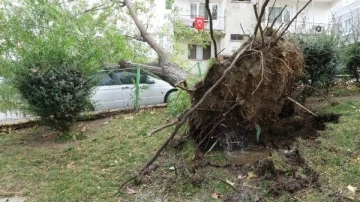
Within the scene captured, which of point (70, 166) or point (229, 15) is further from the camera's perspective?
point (229, 15)

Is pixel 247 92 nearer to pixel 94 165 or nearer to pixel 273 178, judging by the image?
pixel 273 178

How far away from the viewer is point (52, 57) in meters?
6.05

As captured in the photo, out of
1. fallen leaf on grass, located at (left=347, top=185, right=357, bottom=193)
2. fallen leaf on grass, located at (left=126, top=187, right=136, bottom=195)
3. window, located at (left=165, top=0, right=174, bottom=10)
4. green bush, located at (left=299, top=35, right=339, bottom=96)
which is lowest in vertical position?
fallen leaf on grass, located at (left=126, top=187, right=136, bottom=195)

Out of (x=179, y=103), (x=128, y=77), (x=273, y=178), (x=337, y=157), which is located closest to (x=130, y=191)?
(x=273, y=178)

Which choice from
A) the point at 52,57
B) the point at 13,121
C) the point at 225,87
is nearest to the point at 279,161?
the point at 225,87

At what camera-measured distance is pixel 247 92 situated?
4777 mm

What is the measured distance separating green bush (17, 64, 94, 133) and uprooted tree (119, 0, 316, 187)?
2.29 m

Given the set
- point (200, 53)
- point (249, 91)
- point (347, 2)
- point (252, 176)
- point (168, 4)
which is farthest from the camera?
point (200, 53)

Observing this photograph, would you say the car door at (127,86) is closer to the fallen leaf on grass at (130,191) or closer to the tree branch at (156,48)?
the tree branch at (156,48)

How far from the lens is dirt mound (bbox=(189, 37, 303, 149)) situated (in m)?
4.63

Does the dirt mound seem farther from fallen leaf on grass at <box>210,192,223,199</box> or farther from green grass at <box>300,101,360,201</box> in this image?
fallen leaf on grass at <box>210,192,223,199</box>

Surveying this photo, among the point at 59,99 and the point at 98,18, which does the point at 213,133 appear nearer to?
the point at 59,99

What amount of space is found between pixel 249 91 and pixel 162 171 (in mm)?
1692

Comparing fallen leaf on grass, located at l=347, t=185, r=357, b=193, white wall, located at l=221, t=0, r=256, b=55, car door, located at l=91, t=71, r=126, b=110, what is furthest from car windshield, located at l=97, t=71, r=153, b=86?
white wall, located at l=221, t=0, r=256, b=55
